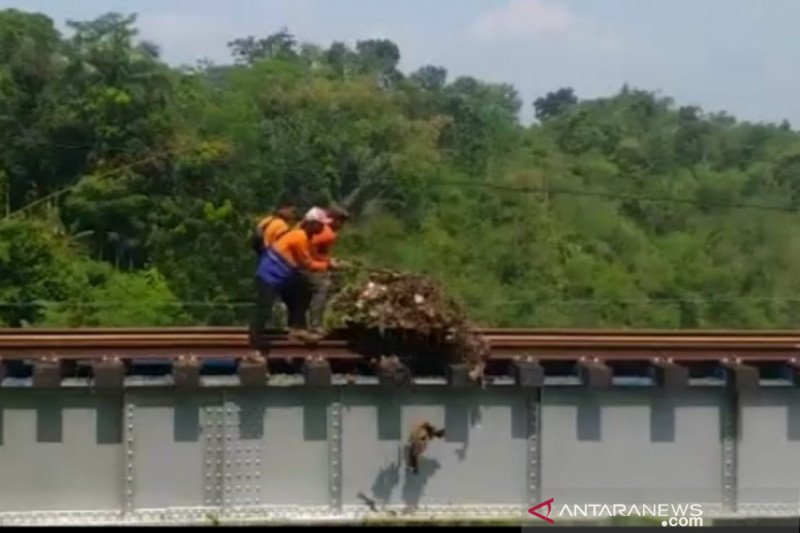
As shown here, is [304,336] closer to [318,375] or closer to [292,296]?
[318,375]

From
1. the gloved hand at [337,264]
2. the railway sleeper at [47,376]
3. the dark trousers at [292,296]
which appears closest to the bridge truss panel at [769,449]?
the gloved hand at [337,264]

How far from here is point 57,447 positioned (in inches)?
455

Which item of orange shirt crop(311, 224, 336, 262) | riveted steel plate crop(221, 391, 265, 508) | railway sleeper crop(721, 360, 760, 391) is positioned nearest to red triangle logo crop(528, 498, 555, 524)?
railway sleeper crop(721, 360, 760, 391)

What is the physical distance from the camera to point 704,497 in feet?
40.2

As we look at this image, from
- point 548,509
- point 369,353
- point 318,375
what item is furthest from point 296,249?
point 548,509

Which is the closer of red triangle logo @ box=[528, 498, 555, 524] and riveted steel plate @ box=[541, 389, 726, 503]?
red triangle logo @ box=[528, 498, 555, 524]

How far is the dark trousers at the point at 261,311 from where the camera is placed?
12.7 metres

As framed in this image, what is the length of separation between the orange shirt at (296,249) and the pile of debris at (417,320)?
995mm

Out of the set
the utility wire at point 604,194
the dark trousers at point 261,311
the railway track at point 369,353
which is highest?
the utility wire at point 604,194

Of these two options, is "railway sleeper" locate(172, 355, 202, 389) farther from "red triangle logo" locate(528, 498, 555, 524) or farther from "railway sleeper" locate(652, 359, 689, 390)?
"railway sleeper" locate(652, 359, 689, 390)

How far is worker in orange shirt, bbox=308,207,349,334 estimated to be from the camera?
1313 cm

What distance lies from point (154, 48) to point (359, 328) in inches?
2069

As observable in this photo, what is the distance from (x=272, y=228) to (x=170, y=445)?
2627 millimetres

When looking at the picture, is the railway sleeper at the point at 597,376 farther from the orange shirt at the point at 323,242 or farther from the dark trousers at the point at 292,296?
the orange shirt at the point at 323,242
